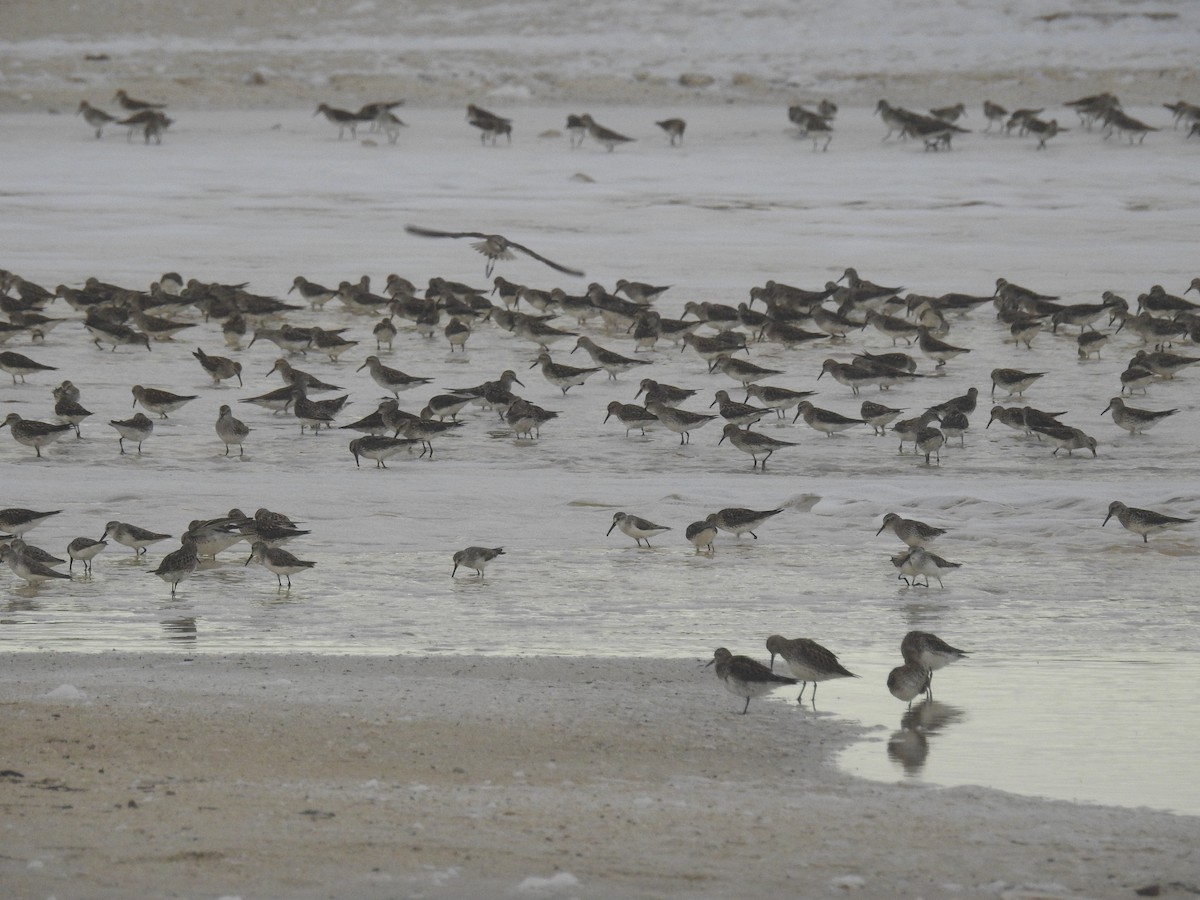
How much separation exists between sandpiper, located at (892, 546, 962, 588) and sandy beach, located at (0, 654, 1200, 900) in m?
2.25

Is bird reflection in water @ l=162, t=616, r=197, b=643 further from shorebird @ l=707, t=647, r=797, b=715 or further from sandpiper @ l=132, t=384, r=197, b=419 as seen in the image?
sandpiper @ l=132, t=384, r=197, b=419

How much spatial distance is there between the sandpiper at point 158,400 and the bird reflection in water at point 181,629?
561 cm

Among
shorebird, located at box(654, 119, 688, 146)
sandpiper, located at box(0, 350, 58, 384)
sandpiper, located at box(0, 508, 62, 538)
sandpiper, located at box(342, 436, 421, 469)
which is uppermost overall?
shorebird, located at box(654, 119, 688, 146)

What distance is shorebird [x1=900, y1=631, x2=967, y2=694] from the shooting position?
796 centimetres

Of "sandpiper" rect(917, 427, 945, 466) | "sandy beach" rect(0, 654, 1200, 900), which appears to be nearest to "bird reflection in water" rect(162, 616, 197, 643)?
"sandy beach" rect(0, 654, 1200, 900)

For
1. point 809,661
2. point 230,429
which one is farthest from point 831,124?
point 809,661

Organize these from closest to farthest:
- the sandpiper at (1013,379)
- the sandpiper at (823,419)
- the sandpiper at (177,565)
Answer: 1. the sandpiper at (177,565)
2. the sandpiper at (823,419)
3. the sandpiper at (1013,379)

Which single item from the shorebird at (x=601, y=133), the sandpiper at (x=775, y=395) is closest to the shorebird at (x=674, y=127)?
the shorebird at (x=601, y=133)

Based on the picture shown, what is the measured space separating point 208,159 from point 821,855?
1057 inches

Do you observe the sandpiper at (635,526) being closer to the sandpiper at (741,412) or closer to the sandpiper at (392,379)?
the sandpiper at (741,412)

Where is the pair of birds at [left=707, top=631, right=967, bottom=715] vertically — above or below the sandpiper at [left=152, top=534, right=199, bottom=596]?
below

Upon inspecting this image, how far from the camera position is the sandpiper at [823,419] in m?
14.4

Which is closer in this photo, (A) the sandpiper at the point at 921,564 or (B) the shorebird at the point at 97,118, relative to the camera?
(A) the sandpiper at the point at 921,564

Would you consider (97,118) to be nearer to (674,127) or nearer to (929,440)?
(674,127)
